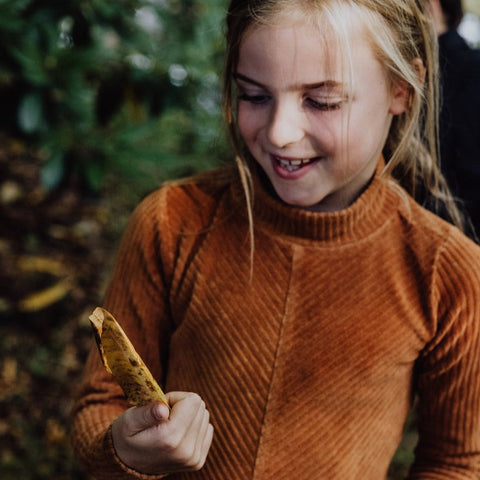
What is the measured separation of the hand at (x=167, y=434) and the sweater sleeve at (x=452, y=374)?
471 mm

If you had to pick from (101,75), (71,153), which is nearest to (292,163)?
(71,153)

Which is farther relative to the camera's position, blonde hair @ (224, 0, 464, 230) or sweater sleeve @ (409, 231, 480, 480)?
sweater sleeve @ (409, 231, 480, 480)

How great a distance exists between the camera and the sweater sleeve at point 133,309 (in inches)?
52.5

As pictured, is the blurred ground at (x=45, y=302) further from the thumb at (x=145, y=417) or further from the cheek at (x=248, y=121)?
the cheek at (x=248, y=121)

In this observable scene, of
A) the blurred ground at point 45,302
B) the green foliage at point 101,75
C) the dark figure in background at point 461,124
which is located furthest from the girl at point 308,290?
the blurred ground at point 45,302

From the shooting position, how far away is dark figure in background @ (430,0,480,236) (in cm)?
169

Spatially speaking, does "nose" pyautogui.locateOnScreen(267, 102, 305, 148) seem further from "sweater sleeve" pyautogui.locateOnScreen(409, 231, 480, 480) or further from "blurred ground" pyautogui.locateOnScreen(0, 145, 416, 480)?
"blurred ground" pyautogui.locateOnScreen(0, 145, 416, 480)

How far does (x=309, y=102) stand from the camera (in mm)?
1163

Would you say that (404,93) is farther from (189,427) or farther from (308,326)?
(189,427)

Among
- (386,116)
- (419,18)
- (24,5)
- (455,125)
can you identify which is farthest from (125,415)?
A: (24,5)

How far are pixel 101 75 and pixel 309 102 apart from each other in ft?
5.84

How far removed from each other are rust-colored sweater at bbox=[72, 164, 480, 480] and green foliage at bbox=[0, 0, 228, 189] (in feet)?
3.10

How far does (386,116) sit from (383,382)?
1.66 ft

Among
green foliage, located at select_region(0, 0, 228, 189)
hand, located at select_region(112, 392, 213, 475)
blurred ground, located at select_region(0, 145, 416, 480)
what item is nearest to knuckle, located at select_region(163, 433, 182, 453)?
hand, located at select_region(112, 392, 213, 475)
